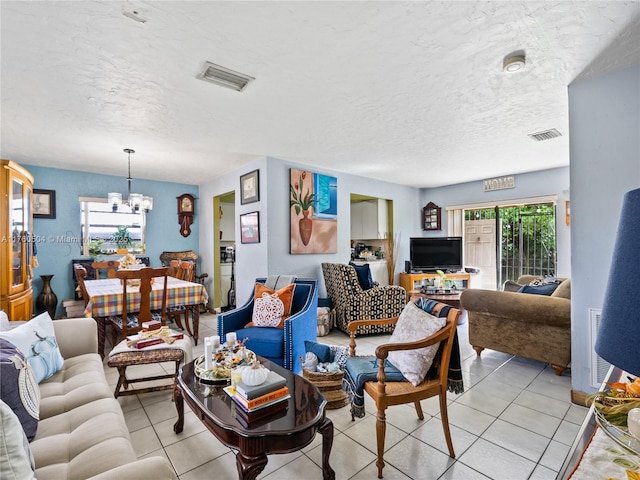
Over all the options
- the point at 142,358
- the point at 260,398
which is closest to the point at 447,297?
the point at 260,398

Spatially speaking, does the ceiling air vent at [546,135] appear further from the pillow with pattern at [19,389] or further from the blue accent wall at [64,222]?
the blue accent wall at [64,222]

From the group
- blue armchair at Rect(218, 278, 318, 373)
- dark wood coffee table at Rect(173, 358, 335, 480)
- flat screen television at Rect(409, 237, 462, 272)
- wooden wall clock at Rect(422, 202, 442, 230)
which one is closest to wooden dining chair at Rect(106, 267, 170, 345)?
blue armchair at Rect(218, 278, 318, 373)

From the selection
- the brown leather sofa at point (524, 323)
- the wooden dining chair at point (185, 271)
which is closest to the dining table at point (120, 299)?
the wooden dining chair at point (185, 271)

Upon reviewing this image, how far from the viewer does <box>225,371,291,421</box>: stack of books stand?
4.72 ft

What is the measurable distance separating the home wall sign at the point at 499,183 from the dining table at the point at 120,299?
519cm

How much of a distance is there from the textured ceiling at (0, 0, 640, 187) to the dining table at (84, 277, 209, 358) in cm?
165

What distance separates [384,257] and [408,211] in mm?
1185

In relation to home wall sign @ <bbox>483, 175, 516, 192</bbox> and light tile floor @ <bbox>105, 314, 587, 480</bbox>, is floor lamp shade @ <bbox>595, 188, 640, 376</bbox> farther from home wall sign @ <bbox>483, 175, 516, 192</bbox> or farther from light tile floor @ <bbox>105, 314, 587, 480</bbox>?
home wall sign @ <bbox>483, 175, 516, 192</bbox>

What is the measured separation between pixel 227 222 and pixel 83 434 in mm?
5181

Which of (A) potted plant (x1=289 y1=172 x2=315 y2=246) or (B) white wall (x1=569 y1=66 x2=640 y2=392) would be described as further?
(A) potted plant (x1=289 y1=172 x2=315 y2=246)

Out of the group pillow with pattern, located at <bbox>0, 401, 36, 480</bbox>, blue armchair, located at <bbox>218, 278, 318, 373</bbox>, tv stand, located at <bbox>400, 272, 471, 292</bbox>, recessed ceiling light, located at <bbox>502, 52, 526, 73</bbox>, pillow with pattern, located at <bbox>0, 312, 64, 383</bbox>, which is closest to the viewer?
pillow with pattern, located at <bbox>0, 401, 36, 480</bbox>

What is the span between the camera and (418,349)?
5.97ft

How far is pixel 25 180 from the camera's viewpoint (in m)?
3.62

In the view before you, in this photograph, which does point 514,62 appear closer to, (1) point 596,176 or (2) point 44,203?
(1) point 596,176
